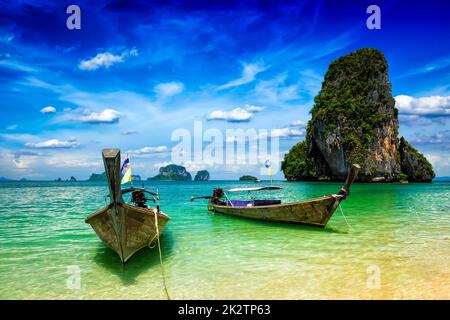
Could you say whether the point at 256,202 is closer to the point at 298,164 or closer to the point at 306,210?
the point at 306,210

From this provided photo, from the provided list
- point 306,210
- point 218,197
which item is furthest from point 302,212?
point 218,197

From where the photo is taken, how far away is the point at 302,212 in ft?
40.4

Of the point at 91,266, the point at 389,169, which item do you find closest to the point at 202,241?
the point at 91,266

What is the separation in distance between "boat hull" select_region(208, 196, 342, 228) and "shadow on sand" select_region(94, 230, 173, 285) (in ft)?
16.6

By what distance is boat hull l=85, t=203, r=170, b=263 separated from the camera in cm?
687

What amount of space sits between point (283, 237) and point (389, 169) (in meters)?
66.4

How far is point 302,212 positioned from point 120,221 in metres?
7.61

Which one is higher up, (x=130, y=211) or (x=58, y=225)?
(x=130, y=211)

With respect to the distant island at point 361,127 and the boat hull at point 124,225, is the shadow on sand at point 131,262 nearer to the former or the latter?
the boat hull at point 124,225

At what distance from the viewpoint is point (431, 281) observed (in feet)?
20.2

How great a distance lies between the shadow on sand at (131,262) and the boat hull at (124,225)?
0.26m

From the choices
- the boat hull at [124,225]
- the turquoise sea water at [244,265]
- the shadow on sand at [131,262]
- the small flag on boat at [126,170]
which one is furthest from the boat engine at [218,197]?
the boat hull at [124,225]

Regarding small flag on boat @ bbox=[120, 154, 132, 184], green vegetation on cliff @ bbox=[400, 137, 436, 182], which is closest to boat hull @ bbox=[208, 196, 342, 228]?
small flag on boat @ bbox=[120, 154, 132, 184]
